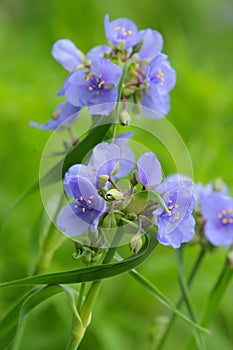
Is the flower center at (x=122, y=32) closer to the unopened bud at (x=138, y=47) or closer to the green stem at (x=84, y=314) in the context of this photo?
the unopened bud at (x=138, y=47)

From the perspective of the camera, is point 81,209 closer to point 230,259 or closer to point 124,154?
point 124,154

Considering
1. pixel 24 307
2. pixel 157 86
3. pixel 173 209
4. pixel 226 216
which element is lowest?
pixel 24 307

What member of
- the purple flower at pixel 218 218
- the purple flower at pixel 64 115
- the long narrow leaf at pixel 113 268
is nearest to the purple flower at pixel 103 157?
the long narrow leaf at pixel 113 268

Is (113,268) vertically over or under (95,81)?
under

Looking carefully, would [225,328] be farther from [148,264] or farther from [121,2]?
[121,2]

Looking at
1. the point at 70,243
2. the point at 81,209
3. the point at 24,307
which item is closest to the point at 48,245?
the point at 24,307

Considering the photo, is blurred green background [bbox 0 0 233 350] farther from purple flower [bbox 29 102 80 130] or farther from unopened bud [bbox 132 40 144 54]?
unopened bud [bbox 132 40 144 54]

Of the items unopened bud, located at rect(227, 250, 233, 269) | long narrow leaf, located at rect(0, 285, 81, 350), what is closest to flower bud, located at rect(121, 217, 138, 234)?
long narrow leaf, located at rect(0, 285, 81, 350)

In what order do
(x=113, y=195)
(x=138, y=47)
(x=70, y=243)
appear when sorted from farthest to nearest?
(x=70, y=243) → (x=138, y=47) → (x=113, y=195)
